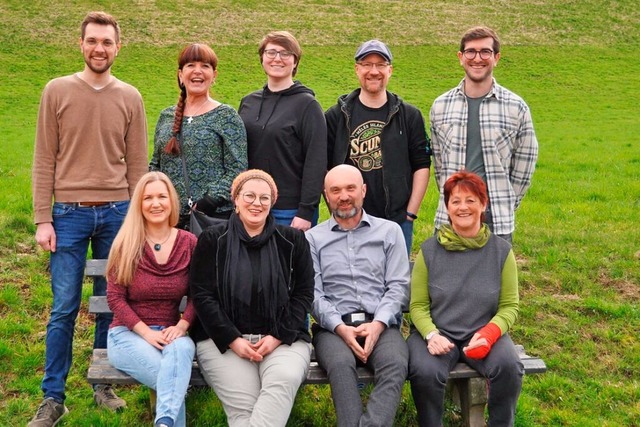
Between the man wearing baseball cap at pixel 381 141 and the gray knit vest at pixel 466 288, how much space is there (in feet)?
2.62

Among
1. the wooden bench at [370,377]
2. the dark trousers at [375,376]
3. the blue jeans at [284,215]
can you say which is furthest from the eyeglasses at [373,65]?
the wooden bench at [370,377]

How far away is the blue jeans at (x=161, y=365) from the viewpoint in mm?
4191

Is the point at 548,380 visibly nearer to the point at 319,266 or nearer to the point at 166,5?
the point at 319,266

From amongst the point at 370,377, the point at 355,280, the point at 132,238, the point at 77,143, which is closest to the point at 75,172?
the point at 77,143

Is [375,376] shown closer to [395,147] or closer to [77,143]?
[395,147]

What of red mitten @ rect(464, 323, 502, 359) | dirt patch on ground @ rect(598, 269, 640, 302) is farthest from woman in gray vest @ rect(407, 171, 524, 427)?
dirt patch on ground @ rect(598, 269, 640, 302)

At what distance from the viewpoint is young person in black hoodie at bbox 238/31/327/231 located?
5160 millimetres

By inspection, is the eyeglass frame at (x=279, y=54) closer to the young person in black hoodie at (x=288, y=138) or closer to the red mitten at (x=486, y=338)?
the young person in black hoodie at (x=288, y=138)

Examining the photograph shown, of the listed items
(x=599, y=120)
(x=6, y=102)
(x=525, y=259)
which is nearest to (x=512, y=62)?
(x=599, y=120)

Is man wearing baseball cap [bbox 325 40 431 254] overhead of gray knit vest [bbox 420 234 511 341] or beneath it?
overhead

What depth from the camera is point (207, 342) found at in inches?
178

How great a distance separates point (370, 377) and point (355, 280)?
2.30 feet

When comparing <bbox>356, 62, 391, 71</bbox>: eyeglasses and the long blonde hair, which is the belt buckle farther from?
<bbox>356, 62, 391, 71</bbox>: eyeglasses

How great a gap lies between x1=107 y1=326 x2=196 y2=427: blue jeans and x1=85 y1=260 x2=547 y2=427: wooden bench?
0.32ft
